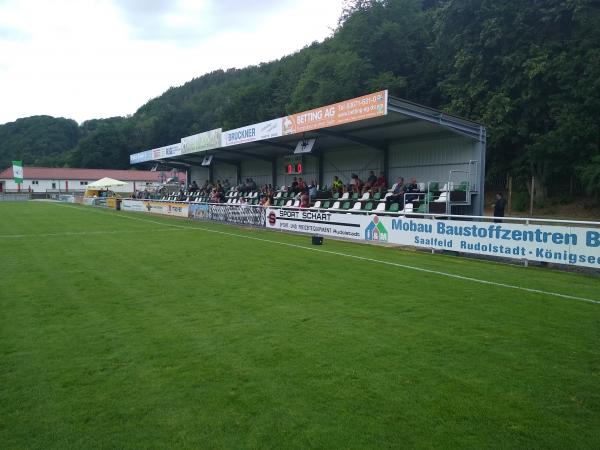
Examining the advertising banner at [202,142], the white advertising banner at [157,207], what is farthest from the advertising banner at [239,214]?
the advertising banner at [202,142]

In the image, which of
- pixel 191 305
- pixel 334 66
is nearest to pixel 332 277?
pixel 191 305

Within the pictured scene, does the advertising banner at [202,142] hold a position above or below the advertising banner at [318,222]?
above

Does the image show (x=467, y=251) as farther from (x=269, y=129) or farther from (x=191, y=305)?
(x=269, y=129)

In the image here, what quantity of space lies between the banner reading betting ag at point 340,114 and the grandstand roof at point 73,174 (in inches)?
2176

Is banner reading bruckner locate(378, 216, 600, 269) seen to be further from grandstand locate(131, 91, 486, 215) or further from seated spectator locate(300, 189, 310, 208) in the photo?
seated spectator locate(300, 189, 310, 208)

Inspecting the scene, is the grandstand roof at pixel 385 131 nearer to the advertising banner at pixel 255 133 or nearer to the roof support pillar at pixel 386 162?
the roof support pillar at pixel 386 162

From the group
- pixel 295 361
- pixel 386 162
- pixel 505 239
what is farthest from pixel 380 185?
pixel 295 361

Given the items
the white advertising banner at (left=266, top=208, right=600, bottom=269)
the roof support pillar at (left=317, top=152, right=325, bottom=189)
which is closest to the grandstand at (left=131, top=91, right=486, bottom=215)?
the roof support pillar at (left=317, top=152, right=325, bottom=189)

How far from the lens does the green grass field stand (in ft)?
11.2

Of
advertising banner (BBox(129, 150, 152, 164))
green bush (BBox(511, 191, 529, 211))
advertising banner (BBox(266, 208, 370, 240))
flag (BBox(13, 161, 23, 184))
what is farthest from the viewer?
flag (BBox(13, 161, 23, 184))

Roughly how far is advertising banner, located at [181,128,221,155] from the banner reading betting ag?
8112 mm

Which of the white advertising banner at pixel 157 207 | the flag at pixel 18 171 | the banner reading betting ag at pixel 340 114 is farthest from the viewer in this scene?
the flag at pixel 18 171

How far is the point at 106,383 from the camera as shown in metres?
4.23

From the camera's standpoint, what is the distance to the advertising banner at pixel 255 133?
23984mm
